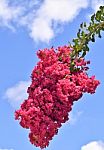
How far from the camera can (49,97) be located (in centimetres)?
1171

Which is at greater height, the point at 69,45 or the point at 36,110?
the point at 69,45

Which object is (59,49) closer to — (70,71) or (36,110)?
(70,71)

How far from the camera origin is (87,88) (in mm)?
11938

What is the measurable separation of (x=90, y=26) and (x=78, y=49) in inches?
20.2

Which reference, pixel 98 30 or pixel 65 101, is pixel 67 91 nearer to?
pixel 65 101

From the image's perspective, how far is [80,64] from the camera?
12.2 metres

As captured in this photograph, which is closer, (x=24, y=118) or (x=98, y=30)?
(x=24, y=118)

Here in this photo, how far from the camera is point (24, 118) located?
11695 mm

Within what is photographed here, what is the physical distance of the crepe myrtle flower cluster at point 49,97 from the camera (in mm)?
11680

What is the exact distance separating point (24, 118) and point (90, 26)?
2.06 metres

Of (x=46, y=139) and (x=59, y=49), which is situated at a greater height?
(x=59, y=49)

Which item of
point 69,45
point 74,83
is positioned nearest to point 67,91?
point 74,83

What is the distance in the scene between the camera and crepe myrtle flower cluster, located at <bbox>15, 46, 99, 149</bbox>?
1168 cm

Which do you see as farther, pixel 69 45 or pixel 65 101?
pixel 69 45
